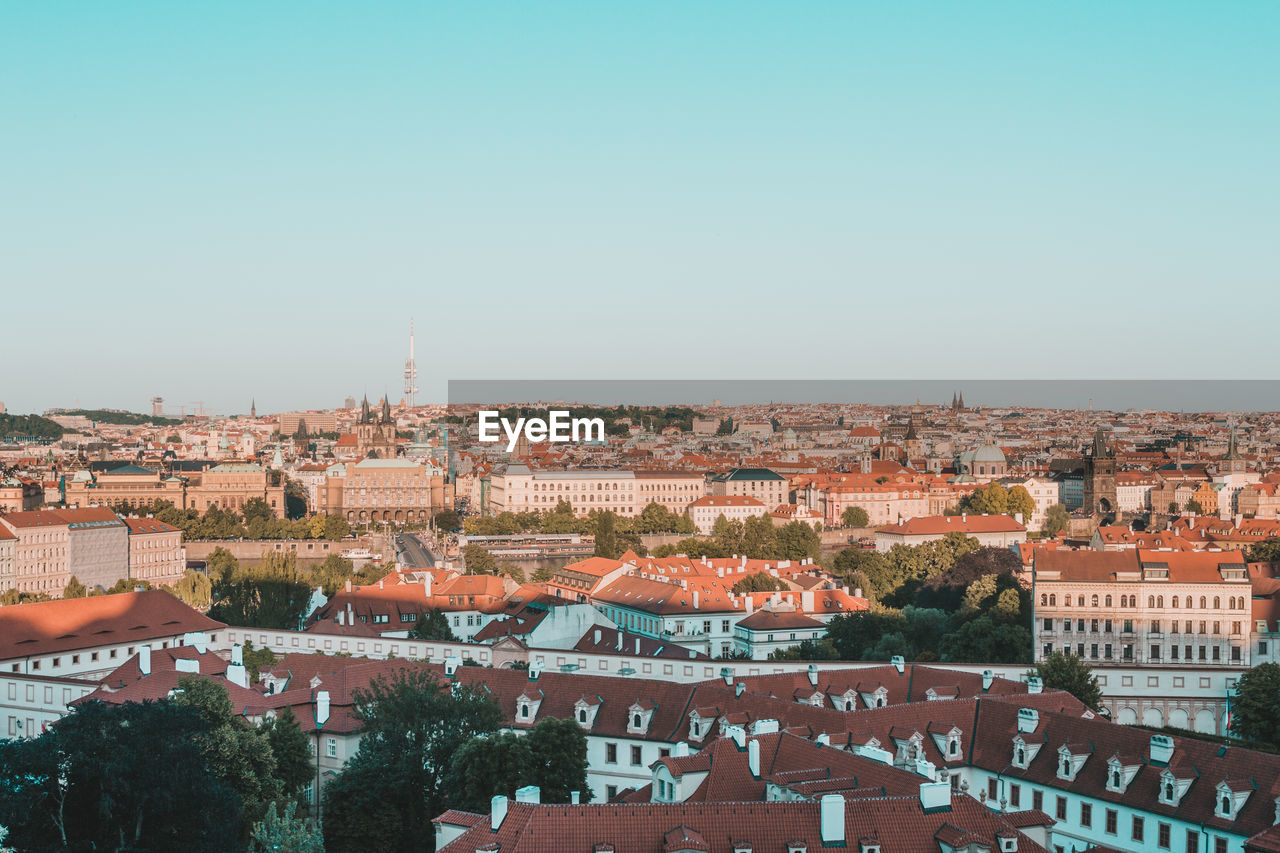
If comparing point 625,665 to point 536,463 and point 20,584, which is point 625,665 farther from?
point 536,463

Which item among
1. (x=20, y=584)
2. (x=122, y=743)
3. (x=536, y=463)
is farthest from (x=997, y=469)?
(x=122, y=743)

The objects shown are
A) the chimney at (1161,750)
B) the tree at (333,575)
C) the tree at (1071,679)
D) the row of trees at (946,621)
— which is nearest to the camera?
the chimney at (1161,750)

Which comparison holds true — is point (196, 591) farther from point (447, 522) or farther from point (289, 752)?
point (447, 522)

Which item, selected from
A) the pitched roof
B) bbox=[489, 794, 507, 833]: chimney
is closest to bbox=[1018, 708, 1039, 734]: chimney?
bbox=[489, 794, 507, 833]: chimney

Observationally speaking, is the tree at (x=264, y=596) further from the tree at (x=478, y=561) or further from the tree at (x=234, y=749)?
the tree at (x=234, y=749)

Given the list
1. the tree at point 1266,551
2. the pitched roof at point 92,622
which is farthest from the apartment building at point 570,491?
the pitched roof at point 92,622

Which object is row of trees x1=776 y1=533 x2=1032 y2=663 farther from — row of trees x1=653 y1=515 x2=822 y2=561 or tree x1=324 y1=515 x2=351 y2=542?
tree x1=324 y1=515 x2=351 y2=542
